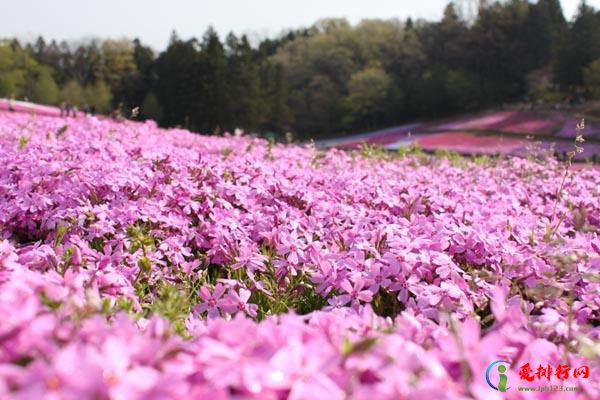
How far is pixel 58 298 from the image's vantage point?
168 centimetres

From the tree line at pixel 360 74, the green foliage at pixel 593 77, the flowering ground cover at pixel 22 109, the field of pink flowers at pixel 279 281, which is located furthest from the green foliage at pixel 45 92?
the field of pink flowers at pixel 279 281

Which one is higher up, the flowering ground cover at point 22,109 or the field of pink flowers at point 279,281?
the flowering ground cover at point 22,109

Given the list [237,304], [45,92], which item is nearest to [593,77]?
[237,304]

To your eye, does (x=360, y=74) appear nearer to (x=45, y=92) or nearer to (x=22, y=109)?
(x=45, y=92)

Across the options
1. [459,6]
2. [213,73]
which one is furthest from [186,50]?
[459,6]

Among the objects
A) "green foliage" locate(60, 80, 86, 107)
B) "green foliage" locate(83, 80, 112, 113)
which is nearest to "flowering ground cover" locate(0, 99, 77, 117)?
"green foliage" locate(83, 80, 112, 113)

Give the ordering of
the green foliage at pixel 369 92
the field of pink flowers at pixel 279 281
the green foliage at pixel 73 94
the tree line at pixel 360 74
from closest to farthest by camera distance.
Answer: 1. the field of pink flowers at pixel 279 281
2. the tree line at pixel 360 74
3. the green foliage at pixel 369 92
4. the green foliage at pixel 73 94

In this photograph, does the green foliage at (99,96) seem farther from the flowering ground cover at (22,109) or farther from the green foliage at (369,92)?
the flowering ground cover at (22,109)

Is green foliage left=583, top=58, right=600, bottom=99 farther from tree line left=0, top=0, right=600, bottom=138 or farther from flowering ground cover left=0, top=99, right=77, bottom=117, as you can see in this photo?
flowering ground cover left=0, top=99, right=77, bottom=117

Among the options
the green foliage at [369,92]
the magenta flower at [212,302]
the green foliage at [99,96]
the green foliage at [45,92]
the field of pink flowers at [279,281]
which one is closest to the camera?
the field of pink flowers at [279,281]

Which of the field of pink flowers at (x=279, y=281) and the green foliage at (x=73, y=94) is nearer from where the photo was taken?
the field of pink flowers at (x=279, y=281)

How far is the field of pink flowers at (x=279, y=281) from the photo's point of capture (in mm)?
1248

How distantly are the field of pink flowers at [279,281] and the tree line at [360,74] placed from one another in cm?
3459

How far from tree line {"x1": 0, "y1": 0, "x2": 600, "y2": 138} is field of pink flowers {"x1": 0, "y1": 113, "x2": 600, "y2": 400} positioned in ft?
113
